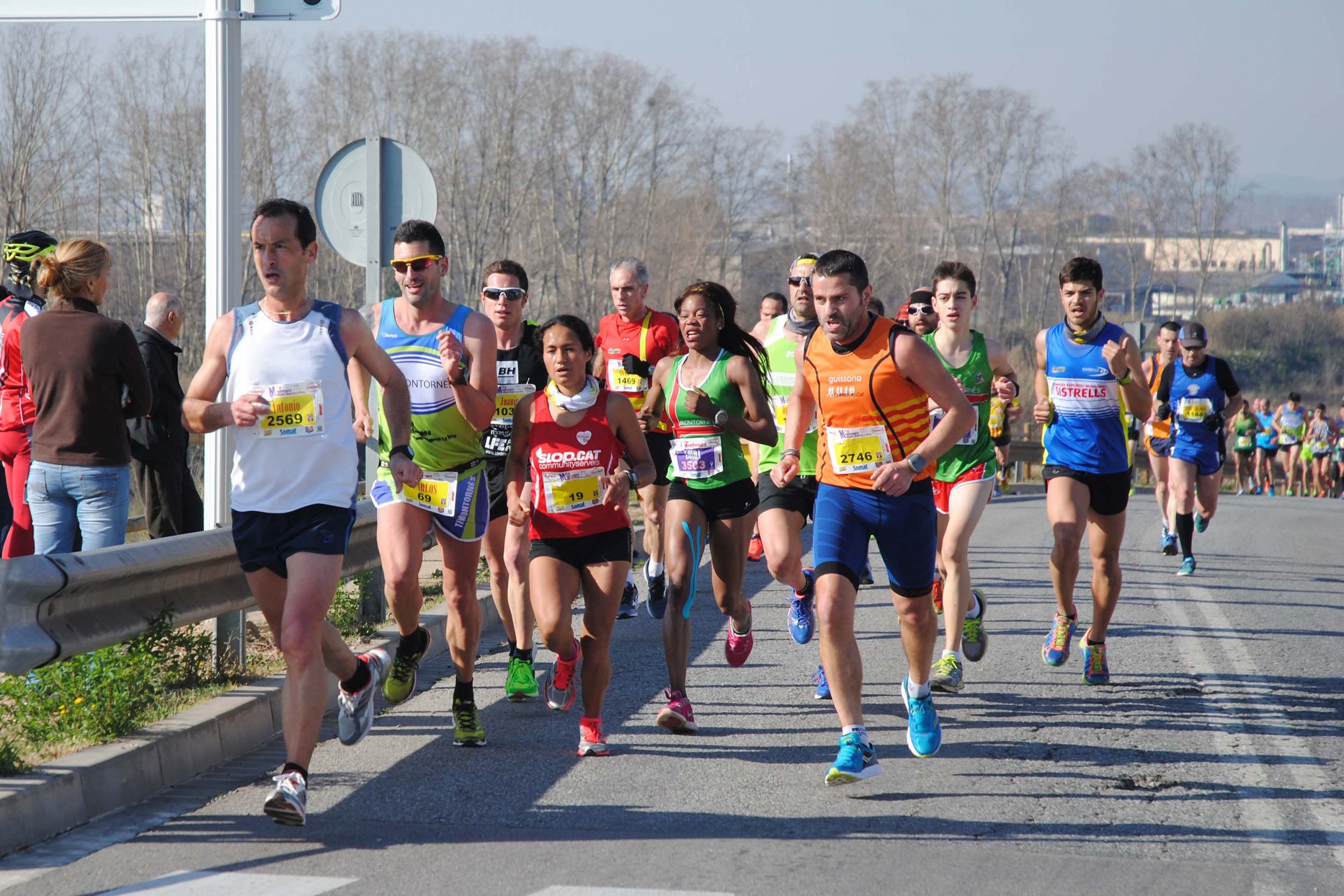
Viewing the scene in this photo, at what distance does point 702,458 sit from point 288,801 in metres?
2.83

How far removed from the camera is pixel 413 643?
6504 millimetres

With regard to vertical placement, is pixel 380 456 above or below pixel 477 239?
below

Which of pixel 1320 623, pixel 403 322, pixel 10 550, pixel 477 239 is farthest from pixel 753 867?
pixel 477 239

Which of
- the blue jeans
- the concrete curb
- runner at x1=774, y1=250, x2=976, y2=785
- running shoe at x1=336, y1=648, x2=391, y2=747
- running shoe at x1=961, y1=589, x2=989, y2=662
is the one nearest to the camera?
the concrete curb

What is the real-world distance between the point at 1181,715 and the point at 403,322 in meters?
4.11

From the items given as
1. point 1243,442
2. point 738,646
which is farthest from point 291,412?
point 1243,442

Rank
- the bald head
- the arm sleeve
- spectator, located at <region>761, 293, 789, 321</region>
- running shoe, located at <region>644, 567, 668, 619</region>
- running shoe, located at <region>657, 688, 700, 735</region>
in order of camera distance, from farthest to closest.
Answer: the arm sleeve
spectator, located at <region>761, 293, 789, 321</region>
running shoe, located at <region>644, 567, 668, 619</region>
the bald head
running shoe, located at <region>657, 688, 700, 735</region>

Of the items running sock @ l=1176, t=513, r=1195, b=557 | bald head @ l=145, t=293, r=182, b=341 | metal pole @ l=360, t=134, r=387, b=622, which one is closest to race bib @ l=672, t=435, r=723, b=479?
metal pole @ l=360, t=134, r=387, b=622

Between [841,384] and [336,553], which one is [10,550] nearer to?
[336,553]

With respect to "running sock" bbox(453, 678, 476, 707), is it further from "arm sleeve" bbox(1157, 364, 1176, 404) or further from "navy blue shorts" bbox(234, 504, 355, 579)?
"arm sleeve" bbox(1157, 364, 1176, 404)

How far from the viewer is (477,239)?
5909 centimetres

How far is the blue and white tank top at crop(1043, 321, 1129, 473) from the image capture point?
782 cm

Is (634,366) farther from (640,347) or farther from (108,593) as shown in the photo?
(108,593)

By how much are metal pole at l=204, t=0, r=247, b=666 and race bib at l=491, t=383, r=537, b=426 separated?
135 centimetres
